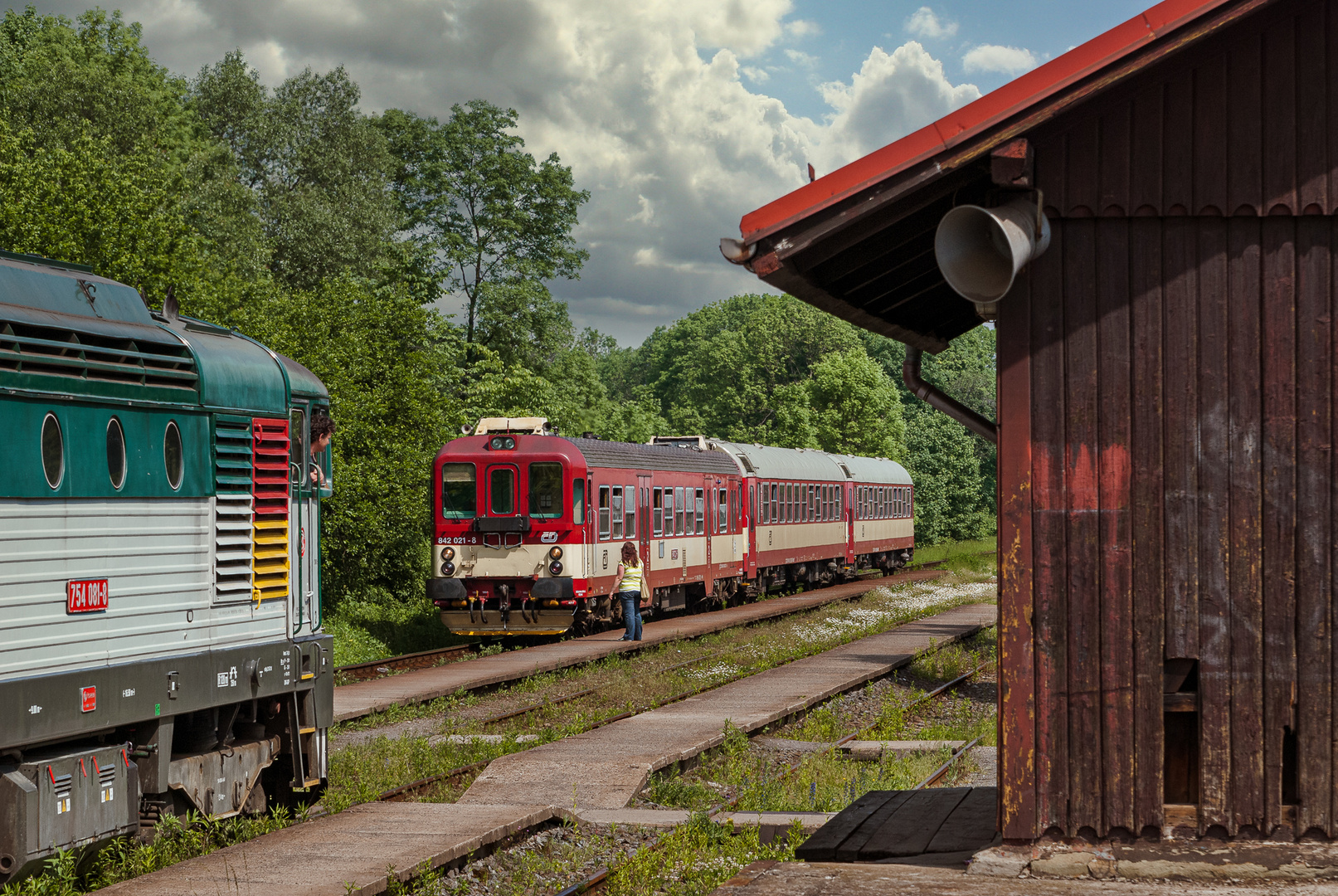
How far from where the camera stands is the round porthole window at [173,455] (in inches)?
342

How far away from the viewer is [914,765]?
12.4 metres

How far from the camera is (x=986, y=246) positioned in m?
6.42

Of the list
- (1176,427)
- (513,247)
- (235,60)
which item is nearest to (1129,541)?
(1176,427)

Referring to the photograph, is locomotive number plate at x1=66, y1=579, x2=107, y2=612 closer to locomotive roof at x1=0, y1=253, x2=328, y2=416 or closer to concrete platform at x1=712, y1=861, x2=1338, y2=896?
locomotive roof at x1=0, y1=253, x2=328, y2=416

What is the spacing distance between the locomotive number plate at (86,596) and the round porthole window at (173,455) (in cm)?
91

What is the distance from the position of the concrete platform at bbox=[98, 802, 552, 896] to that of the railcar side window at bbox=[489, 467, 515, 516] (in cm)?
1228

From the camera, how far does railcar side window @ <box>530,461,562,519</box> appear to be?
2259 centimetres

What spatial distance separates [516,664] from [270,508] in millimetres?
10577

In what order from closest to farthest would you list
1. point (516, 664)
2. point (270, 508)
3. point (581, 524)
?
point (270, 508) < point (516, 664) < point (581, 524)

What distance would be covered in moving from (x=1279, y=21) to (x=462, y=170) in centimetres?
4006

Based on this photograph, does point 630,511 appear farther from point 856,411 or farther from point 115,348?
point 856,411

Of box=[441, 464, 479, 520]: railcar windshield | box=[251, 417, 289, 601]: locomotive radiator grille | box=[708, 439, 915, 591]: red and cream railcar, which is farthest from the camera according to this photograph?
box=[708, 439, 915, 591]: red and cream railcar

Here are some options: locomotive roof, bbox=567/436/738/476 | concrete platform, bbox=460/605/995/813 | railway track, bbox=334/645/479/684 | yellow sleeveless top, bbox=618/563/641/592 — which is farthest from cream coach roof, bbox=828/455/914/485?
concrete platform, bbox=460/605/995/813

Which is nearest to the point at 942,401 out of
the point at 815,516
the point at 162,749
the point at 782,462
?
the point at 162,749
